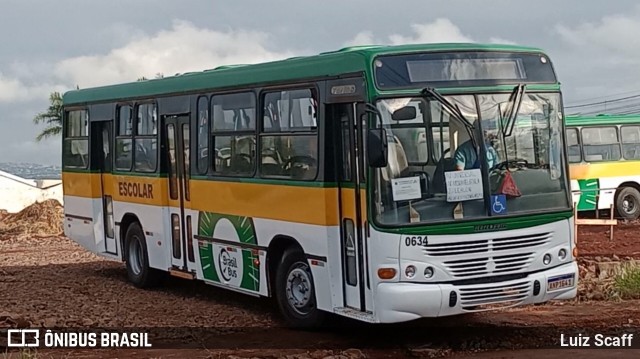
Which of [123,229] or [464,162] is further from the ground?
[464,162]

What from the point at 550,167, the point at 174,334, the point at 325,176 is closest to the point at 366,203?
the point at 325,176

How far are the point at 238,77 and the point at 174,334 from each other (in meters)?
3.25

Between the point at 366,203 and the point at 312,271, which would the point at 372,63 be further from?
the point at 312,271

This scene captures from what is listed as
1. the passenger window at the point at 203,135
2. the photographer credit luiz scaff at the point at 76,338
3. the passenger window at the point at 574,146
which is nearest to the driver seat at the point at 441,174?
the photographer credit luiz scaff at the point at 76,338

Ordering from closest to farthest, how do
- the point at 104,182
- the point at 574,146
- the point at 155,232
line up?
the point at 155,232
the point at 104,182
the point at 574,146

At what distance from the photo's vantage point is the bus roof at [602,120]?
2803 cm

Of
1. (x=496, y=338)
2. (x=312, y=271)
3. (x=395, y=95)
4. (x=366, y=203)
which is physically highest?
(x=395, y=95)

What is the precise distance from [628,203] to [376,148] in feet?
66.8

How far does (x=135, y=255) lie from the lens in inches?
657

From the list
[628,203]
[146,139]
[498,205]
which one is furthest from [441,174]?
[628,203]

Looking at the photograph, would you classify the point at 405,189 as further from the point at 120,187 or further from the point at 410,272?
the point at 120,187

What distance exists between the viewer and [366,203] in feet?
33.7

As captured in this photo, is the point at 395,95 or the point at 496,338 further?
the point at 496,338

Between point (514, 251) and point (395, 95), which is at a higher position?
point (395, 95)
